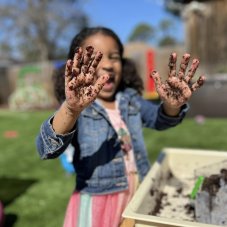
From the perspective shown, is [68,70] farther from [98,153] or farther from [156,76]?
[98,153]

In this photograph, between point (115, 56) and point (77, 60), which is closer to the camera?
A: point (77, 60)

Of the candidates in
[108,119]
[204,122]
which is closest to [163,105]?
[108,119]

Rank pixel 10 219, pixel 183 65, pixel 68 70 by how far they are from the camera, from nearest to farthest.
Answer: pixel 68 70
pixel 183 65
pixel 10 219

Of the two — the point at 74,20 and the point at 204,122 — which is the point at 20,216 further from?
the point at 74,20

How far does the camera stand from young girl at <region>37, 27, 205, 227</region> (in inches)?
49.9

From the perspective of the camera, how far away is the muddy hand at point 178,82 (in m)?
1.31

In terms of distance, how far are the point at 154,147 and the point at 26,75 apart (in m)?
9.37

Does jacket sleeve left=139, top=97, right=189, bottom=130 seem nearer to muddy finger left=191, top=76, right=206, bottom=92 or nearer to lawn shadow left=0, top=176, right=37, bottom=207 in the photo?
muddy finger left=191, top=76, right=206, bottom=92

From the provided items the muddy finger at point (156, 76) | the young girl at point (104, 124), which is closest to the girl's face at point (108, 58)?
the young girl at point (104, 124)

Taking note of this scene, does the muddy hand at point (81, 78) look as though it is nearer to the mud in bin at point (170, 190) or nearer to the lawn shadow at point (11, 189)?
the mud in bin at point (170, 190)

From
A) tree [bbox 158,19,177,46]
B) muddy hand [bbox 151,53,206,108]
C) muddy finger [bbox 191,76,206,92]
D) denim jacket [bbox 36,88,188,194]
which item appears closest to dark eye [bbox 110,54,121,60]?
denim jacket [bbox 36,88,188,194]

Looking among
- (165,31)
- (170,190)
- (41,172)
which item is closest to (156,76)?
(170,190)

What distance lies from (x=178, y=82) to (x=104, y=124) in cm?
45

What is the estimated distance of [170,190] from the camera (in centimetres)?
188
